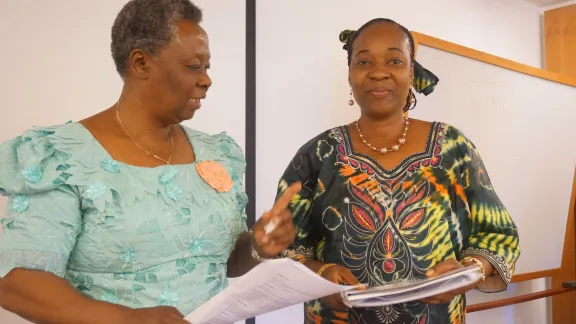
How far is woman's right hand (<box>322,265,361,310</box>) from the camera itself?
4.03 feet

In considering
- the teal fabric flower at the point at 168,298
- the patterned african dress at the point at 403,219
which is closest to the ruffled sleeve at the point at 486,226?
the patterned african dress at the point at 403,219

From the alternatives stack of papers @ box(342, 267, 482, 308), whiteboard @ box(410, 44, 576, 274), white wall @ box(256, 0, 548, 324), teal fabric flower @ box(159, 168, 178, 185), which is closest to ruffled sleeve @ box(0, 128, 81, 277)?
teal fabric flower @ box(159, 168, 178, 185)

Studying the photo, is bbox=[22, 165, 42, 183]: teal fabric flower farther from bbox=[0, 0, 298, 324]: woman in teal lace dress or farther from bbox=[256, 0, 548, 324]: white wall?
bbox=[256, 0, 548, 324]: white wall

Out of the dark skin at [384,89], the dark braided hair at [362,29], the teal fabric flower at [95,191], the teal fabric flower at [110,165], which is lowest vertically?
the teal fabric flower at [95,191]

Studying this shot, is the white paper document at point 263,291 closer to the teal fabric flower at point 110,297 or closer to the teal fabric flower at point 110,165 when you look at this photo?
the teal fabric flower at point 110,297

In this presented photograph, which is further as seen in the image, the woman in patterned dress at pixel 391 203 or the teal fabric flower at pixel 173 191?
the woman in patterned dress at pixel 391 203

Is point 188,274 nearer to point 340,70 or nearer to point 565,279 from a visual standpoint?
point 340,70

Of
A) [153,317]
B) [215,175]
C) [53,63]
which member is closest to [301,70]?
[53,63]

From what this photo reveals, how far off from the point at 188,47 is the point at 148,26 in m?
0.09

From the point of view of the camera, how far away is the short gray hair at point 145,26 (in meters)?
1.08

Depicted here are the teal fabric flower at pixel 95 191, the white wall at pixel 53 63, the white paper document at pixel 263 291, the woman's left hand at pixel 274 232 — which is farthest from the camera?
the white wall at pixel 53 63

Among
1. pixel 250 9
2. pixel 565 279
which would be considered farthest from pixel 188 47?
pixel 565 279

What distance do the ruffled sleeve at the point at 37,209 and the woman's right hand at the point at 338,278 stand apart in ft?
1.86

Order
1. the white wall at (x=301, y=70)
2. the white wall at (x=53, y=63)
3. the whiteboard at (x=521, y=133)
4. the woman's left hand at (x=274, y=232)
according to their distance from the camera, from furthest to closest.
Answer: the whiteboard at (x=521, y=133) → the white wall at (x=301, y=70) → the white wall at (x=53, y=63) → the woman's left hand at (x=274, y=232)
